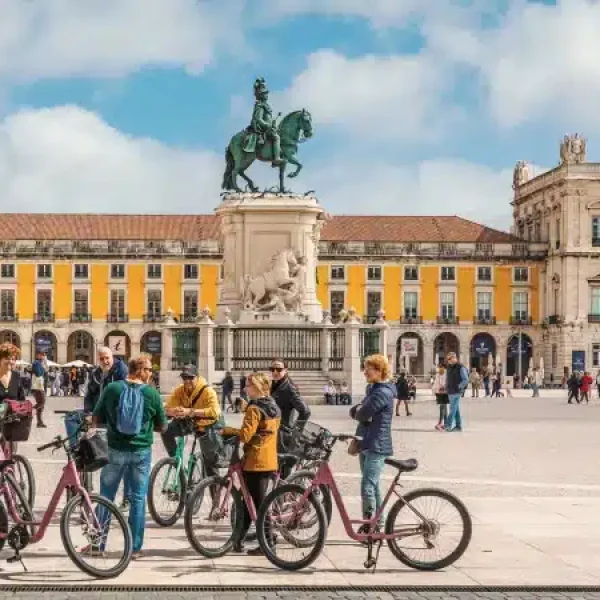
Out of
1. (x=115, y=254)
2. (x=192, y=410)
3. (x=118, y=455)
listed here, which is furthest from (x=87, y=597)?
(x=115, y=254)

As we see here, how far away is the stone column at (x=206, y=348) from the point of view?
3853 cm

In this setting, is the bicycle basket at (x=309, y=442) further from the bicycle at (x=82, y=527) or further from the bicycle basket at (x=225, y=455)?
the bicycle at (x=82, y=527)

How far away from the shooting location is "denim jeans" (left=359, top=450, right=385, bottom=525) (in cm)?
1084

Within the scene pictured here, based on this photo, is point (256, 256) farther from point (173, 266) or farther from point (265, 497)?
point (173, 266)

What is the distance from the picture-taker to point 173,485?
12.3 metres

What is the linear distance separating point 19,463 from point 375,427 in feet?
10.8

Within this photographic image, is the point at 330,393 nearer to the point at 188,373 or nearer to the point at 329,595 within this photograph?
the point at 188,373

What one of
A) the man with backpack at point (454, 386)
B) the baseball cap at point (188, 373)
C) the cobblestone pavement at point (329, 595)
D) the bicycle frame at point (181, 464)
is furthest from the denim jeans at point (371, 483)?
the man with backpack at point (454, 386)

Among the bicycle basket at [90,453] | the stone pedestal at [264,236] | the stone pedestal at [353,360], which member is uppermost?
the stone pedestal at [264,236]

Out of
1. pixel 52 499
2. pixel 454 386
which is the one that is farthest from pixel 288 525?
pixel 454 386

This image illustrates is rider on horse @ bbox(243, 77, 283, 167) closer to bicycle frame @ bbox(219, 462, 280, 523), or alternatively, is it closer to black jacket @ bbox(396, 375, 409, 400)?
black jacket @ bbox(396, 375, 409, 400)

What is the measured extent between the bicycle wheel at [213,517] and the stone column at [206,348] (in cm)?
2737

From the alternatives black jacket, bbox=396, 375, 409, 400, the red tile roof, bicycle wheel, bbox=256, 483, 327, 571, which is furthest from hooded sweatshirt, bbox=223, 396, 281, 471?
the red tile roof

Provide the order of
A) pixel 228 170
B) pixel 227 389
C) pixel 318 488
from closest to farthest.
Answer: pixel 318 488
pixel 227 389
pixel 228 170
